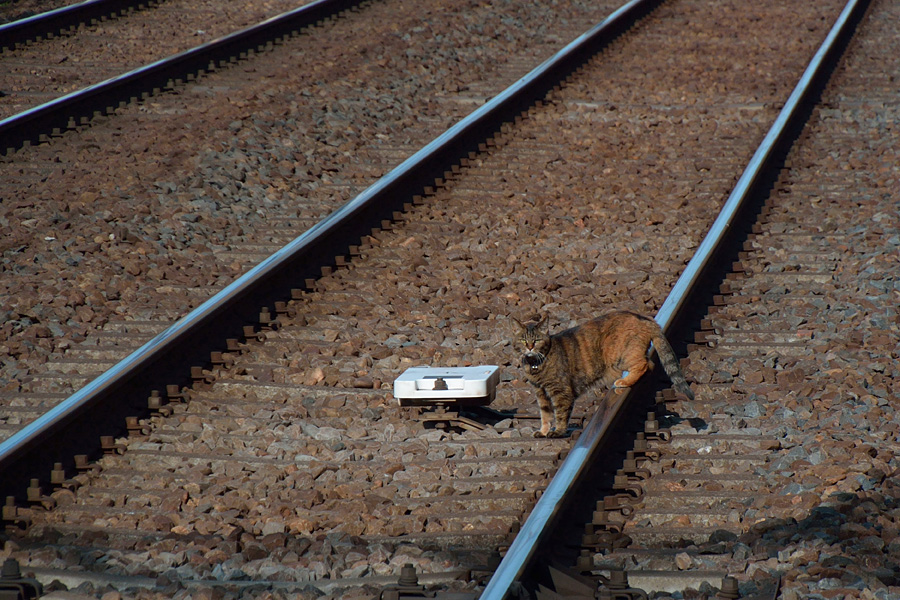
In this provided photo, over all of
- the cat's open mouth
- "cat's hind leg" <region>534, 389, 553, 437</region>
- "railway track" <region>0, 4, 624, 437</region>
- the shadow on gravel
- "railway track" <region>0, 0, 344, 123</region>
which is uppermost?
"railway track" <region>0, 0, 344, 123</region>

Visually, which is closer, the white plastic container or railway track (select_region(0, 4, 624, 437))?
the white plastic container

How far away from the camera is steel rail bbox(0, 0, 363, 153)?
31.2 ft

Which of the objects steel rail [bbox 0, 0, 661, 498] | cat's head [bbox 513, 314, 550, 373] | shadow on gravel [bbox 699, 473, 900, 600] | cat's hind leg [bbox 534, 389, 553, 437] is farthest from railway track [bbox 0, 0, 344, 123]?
shadow on gravel [bbox 699, 473, 900, 600]

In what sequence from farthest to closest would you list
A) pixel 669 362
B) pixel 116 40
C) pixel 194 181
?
pixel 116 40 → pixel 194 181 → pixel 669 362

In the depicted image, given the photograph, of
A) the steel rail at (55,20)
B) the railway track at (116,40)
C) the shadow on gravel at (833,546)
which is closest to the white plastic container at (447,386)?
the shadow on gravel at (833,546)

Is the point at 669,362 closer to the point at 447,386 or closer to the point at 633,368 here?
the point at 633,368

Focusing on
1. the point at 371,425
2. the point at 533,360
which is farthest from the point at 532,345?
the point at 371,425

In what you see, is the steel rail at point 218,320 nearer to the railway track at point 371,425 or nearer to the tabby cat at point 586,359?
the railway track at point 371,425

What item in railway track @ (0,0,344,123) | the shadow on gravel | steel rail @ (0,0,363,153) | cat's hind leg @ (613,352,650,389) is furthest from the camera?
railway track @ (0,0,344,123)

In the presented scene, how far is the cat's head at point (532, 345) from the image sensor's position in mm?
5266

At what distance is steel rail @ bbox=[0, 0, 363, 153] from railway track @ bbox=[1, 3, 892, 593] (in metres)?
3.57

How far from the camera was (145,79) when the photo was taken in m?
11.1

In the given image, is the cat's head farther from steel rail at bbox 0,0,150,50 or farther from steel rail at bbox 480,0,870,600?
steel rail at bbox 0,0,150,50

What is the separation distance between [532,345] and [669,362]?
0.64 metres
